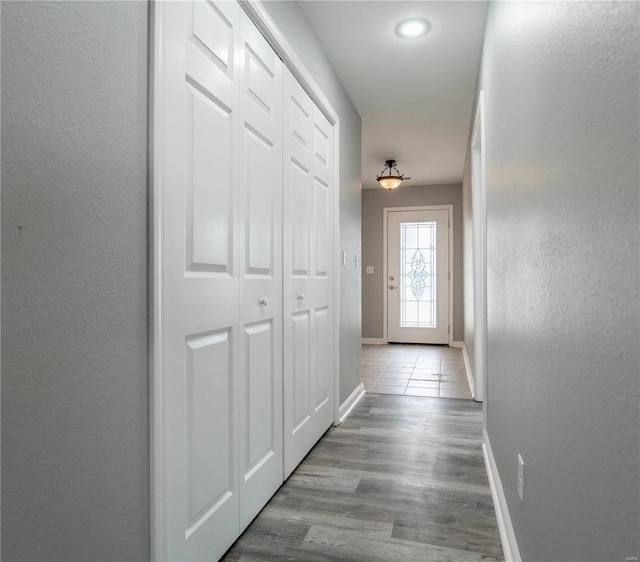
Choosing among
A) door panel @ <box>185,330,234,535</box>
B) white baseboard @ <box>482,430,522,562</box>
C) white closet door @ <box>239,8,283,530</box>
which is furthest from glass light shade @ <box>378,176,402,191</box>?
door panel @ <box>185,330,234,535</box>

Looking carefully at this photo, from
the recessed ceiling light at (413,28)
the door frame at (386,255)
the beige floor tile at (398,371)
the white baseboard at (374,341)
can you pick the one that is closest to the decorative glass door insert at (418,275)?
the door frame at (386,255)

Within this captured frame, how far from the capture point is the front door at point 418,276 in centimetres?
720

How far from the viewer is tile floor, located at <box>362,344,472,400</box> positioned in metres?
4.12

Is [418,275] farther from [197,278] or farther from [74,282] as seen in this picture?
[74,282]

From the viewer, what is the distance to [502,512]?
179cm

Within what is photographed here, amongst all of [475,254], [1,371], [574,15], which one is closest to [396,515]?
[1,371]

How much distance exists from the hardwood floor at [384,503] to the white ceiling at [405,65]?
238 centimetres

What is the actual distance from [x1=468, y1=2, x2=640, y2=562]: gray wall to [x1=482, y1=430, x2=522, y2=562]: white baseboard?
0.27ft

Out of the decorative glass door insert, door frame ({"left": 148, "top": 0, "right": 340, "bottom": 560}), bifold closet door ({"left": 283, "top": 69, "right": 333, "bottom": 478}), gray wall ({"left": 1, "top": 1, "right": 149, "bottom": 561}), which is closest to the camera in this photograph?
gray wall ({"left": 1, "top": 1, "right": 149, "bottom": 561})

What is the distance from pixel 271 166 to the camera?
205 centimetres

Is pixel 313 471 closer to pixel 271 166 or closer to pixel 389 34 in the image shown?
pixel 271 166

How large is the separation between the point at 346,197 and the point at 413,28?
46.1 inches

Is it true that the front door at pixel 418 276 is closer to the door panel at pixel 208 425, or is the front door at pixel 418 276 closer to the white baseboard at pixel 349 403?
the white baseboard at pixel 349 403

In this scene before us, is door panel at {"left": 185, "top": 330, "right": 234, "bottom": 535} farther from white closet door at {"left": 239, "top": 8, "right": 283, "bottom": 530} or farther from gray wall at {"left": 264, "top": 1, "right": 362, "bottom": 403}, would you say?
gray wall at {"left": 264, "top": 1, "right": 362, "bottom": 403}
